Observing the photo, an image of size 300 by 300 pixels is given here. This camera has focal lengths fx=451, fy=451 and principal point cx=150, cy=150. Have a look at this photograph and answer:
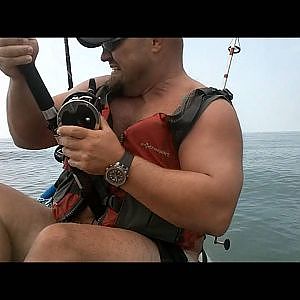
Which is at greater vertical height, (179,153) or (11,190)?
(179,153)

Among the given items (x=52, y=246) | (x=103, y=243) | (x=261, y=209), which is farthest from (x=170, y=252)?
(x=261, y=209)

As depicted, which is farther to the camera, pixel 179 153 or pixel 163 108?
pixel 163 108

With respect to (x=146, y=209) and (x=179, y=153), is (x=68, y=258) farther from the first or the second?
(x=179, y=153)

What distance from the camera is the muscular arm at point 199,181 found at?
44.5 inches

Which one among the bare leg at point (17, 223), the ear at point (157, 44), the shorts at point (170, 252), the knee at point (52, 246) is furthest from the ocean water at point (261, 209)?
the knee at point (52, 246)

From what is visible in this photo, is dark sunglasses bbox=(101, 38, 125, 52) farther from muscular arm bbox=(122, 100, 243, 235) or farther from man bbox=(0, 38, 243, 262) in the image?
muscular arm bbox=(122, 100, 243, 235)

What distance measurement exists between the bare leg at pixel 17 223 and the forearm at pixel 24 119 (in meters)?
0.23

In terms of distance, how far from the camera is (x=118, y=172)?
1.14 m

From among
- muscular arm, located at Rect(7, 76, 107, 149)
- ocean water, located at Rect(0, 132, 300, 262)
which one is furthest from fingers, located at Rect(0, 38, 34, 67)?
ocean water, located at Rect(0, 132, 300, 262)

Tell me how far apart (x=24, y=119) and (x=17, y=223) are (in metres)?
0.36

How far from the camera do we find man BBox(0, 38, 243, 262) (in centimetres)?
113
